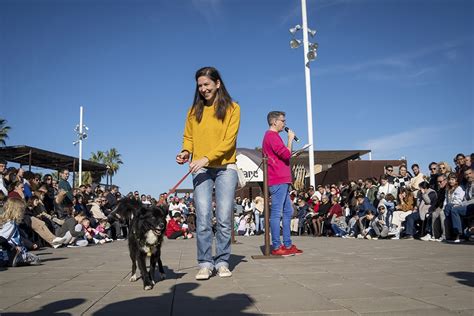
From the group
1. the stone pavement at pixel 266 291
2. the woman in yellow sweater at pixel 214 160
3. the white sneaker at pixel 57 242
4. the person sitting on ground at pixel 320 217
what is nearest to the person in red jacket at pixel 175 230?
the white sneaker at pixel 57 242

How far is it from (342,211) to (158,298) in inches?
457

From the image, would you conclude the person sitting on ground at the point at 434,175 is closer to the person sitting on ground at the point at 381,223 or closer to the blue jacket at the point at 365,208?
the person sitting on ground at the point at 381,223

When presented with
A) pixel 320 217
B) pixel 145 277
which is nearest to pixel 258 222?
pixel 320 217

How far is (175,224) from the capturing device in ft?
49.9

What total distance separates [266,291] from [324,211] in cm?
1162

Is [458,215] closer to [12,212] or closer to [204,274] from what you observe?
[204,274]

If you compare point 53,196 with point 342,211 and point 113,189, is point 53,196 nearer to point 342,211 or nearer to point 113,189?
point 113,189

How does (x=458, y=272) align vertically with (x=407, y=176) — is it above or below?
below

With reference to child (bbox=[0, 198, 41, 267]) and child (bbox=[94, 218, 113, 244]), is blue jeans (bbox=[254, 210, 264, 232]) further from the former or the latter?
child (bbox=[0, 198, 41, 267])

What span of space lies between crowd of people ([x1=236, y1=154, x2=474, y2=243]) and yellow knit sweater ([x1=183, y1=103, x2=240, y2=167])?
684 cm

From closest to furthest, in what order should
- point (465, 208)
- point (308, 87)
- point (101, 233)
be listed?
1. point (465, 208)
2. point (101, 233)
3. point (308, 87)

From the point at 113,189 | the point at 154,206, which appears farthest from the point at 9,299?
the point at 113,189

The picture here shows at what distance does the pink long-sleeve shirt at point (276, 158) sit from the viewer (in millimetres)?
6748

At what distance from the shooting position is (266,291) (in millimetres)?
3684
